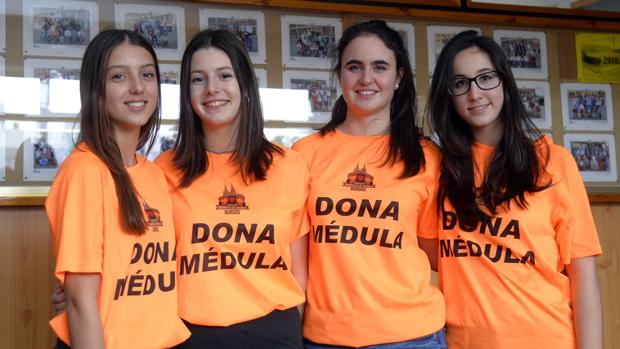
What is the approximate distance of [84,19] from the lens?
245 cm

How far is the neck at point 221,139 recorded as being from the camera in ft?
5.56

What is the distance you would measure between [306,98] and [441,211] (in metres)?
1.13

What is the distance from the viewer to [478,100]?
170cm

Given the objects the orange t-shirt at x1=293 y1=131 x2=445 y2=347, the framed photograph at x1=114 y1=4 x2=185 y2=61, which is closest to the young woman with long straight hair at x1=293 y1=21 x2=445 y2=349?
the orange t-shirt at x1=293 y1=131 x2=445 y2=347

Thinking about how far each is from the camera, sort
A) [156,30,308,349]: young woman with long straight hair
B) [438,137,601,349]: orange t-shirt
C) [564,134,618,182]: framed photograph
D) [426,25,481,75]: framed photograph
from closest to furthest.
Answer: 1. [156,30,308,349]: young woman with long straight hair
2. [438,137,601,349]: orange t-shirt
3. [426,25,481,75]: framed photograph
4. [564,134,618,182]: framed photograph

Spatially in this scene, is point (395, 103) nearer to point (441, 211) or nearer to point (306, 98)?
point (441, 211)

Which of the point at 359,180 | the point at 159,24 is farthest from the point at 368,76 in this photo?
the point at 159,24

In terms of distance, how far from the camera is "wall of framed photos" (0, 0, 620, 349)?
2.30 metres

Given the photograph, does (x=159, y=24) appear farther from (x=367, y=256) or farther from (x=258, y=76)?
(x=367, y=256)

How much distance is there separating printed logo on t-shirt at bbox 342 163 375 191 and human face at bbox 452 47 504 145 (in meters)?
0.33

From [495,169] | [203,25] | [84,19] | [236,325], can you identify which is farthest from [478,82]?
[84,19]

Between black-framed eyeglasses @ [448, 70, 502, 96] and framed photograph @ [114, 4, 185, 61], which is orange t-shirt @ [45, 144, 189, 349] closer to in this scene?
black-framed eyeglasses @ [448, 70, 502, 96]

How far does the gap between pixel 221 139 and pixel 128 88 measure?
1.01ft

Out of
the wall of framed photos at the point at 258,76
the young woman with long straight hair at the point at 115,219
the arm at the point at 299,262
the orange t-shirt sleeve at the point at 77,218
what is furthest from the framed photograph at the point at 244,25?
the orange t-shirt sleeve at the point at 77,218
